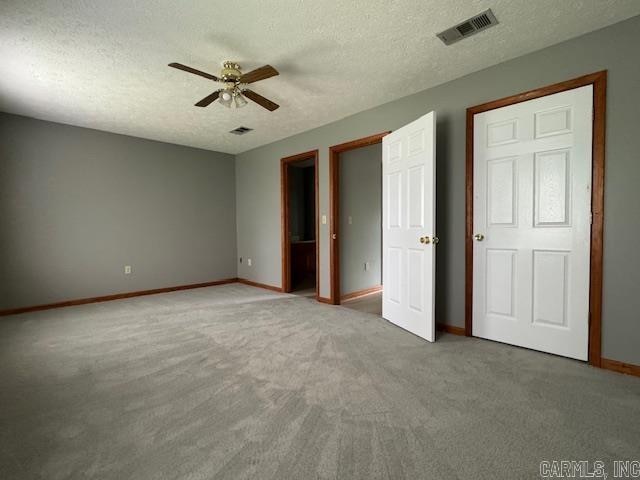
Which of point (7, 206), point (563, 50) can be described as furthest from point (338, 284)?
point (7, 206)

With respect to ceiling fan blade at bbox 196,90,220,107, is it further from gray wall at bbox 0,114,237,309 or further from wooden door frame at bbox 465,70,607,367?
wooden door frame at bbox 465,70,607,367

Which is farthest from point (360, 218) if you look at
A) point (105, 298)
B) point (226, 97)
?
point (105, 298)

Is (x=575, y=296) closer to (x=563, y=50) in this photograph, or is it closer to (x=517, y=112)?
(x=517, y=112)

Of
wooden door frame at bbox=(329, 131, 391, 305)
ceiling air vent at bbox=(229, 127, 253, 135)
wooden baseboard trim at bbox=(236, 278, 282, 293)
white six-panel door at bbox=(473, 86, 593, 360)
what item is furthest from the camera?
wooden baseboard trim at bbox=(236, 278, 282, 293)

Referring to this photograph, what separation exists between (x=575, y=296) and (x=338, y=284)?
2.58 meters

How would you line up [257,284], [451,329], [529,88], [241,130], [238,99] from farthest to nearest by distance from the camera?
[257,284] → [241,130] → [451,329] → [238,99] → [529,88]

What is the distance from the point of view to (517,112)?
2580 mm

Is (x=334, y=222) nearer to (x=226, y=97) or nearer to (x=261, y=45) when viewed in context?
(x=226, y=97)

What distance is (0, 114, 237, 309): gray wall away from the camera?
12.6 feet

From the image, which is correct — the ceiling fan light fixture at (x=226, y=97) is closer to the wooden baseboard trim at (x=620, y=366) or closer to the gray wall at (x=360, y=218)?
the gray wall at (x=360, y=218)

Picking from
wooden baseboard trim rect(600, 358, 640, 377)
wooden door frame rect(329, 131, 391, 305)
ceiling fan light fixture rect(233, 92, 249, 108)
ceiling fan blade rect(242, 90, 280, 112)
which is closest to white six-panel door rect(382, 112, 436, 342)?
wooden door frame rect(329, 131, 391, 305)

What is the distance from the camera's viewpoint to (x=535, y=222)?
8.26 feet

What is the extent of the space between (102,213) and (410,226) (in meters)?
4.35

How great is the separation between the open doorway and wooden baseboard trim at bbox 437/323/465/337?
84 cm
